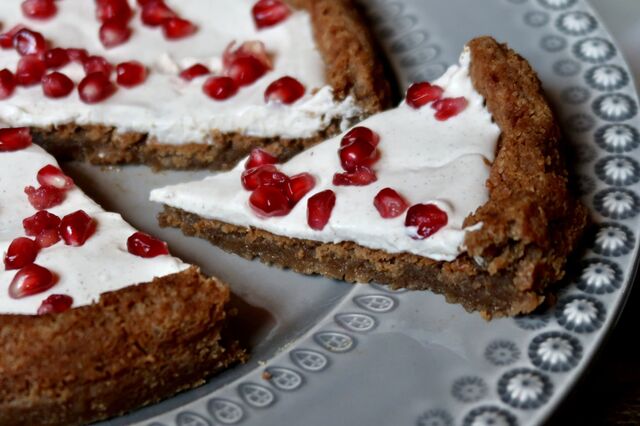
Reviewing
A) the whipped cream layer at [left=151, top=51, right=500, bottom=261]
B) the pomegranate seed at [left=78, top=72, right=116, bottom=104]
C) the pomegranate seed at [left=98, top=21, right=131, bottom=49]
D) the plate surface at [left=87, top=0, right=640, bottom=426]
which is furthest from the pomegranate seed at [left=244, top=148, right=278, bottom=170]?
the pomegranate seed at [left=98, top=21, right=131, bottom=49]

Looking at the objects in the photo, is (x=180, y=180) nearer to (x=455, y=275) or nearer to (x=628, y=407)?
(x=455, y=275)

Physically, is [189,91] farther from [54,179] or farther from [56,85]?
[54,179]

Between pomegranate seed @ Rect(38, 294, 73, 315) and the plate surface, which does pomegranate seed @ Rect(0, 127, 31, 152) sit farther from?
pomegranate seed @ Rect(38, 294, 73, 315)

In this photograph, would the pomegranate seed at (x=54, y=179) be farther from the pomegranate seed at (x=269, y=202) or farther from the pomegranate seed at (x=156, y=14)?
the pomegranate seed at (x=156, y=14)

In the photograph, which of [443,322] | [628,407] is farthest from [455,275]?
[628,407]

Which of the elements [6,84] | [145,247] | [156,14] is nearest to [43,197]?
[145,247]

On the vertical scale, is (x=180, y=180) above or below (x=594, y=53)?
below
